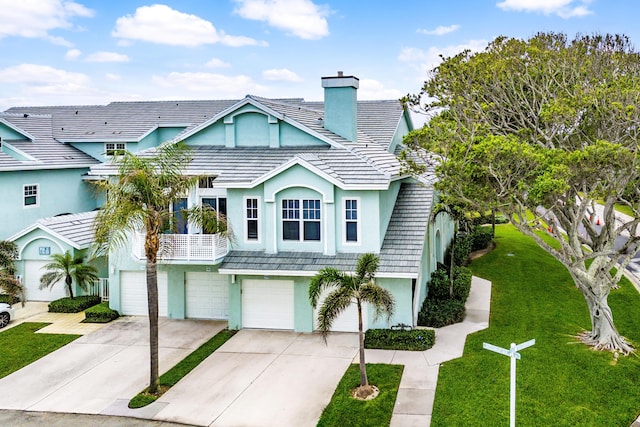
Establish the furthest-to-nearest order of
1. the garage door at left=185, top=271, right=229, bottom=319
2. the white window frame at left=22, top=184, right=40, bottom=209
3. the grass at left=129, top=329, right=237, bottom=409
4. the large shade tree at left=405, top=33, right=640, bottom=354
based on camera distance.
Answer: the white window frame at left=22, top=184, right=40, bottom=209, the garage door at left=185, top=271, right=229, bottom=319, the large shade tree at left=405, top=33, right=640, bottom=354, the grass at left=129, top=329, right=237, bottom=409

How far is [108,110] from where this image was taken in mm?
42625

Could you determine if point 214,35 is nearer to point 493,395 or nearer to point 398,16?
point 398,16

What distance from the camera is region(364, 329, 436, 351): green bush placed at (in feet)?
60.6

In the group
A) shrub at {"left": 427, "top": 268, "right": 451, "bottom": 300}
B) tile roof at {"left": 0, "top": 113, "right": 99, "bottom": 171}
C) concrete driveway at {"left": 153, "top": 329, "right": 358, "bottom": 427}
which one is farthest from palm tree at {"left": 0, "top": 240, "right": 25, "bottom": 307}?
shrub at {"left": 427, "top": 268, "right": 451, "bottom": 300}

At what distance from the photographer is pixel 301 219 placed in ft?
68.3

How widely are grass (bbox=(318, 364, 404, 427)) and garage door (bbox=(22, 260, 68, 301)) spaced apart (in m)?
15.1

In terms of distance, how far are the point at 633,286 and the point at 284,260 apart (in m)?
17.3

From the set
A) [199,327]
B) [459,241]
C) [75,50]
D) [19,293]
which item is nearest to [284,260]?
[199,327]

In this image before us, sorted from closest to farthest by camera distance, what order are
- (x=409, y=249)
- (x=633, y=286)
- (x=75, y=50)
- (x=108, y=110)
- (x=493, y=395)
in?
(x=493, y=395) < (x=409, y=249) < (x=633, y=286) < (x=75, y=50) < (x=108, y=110)

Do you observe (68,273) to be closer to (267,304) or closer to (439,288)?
(267,304)

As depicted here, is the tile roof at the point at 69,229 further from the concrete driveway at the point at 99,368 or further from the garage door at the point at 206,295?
the garage door at the point at 206,295

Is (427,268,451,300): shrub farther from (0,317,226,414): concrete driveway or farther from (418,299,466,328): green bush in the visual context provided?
(0,317,226,414): concrete driveway

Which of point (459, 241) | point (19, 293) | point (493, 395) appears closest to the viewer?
point (493, 395)

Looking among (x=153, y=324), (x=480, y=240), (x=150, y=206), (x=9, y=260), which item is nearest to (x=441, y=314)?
(x=153, y=324)
